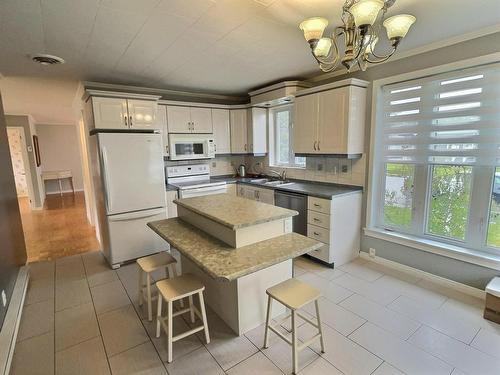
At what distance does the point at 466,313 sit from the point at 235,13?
10.4 feet

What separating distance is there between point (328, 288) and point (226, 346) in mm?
1302

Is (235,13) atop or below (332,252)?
atop

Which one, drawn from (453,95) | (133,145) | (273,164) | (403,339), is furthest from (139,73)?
(403,339)

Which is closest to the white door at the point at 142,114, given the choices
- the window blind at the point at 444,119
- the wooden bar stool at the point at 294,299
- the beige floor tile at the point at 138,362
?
the beige floor tile at the point at 138,362

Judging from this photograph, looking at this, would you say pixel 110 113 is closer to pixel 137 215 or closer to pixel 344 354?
pixel 137 215

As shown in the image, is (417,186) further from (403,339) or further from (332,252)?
(403,339)

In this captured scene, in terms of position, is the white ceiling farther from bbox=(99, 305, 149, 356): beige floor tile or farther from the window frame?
bbox=(99, 305, 149, 356): beige floor tile

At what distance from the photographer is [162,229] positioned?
2391 millimetres

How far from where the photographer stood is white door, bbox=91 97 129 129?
10.4 feet

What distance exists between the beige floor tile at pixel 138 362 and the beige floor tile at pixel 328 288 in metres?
1.64

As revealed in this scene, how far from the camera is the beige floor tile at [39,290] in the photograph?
2701mm

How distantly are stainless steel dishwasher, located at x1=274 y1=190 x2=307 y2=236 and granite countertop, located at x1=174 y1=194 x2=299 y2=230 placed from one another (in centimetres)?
105

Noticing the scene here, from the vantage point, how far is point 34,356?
1.96 metres

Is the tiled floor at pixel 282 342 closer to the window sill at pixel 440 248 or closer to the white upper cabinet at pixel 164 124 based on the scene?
the window sill at pixel 440 248
